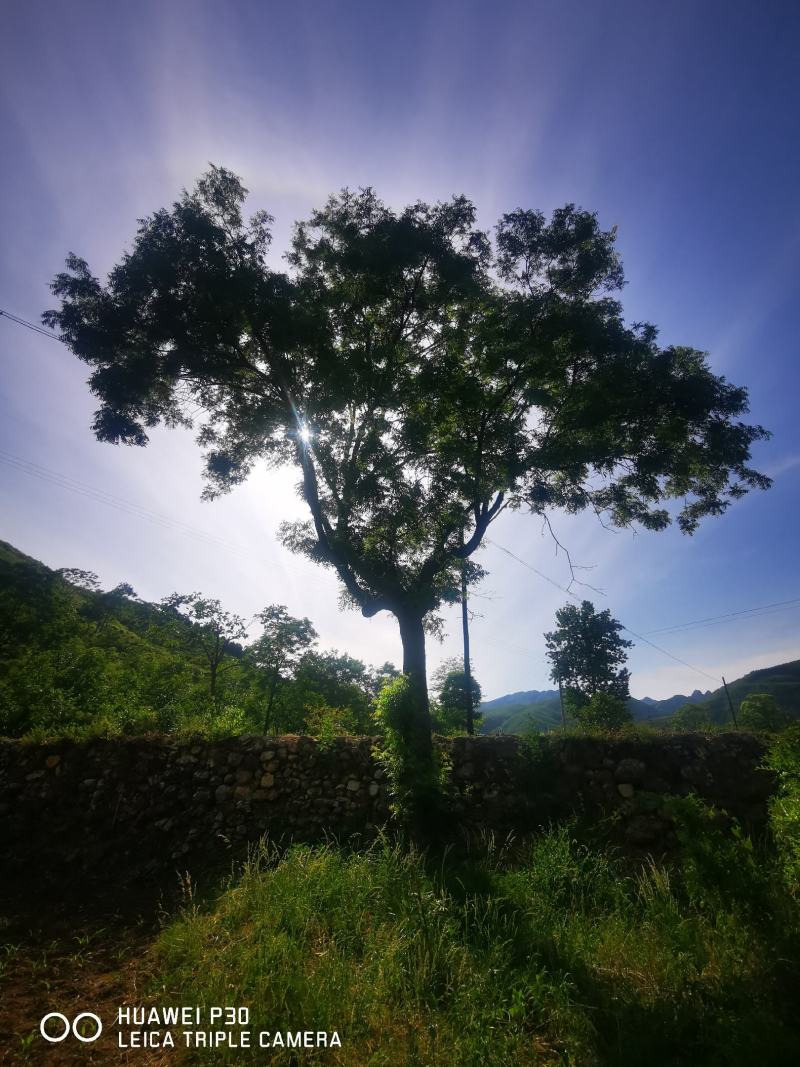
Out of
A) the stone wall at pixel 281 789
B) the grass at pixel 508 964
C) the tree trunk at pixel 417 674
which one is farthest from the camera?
the tree trunk at pixel 417 674

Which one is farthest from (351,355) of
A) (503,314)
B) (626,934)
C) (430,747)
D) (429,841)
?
(626,934)

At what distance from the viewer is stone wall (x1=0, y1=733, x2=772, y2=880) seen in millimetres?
6816

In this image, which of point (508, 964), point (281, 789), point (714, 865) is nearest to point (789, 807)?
point (714, 865)

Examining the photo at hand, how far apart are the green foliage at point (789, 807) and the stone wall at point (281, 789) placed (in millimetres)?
2857

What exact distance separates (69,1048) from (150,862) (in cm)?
429

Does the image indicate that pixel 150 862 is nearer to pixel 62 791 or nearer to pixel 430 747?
pixel 62 791

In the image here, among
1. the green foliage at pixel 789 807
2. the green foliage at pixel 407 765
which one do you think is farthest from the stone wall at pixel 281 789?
the green foliage at pixel 789 807

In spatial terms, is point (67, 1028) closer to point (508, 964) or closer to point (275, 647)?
point (508, 964)

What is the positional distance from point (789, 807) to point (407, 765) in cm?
502

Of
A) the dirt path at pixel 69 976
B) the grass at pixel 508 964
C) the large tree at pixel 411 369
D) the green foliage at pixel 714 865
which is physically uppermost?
the large tree at pixel 411 369

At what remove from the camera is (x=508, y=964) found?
3.51 m

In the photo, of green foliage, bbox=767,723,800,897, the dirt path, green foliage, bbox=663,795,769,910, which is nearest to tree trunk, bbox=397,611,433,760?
green foliage, bbox=663,795,769,910

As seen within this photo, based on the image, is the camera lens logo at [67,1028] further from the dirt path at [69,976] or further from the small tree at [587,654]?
the small tree at [587,654]

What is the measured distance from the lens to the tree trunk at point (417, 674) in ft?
24.6
